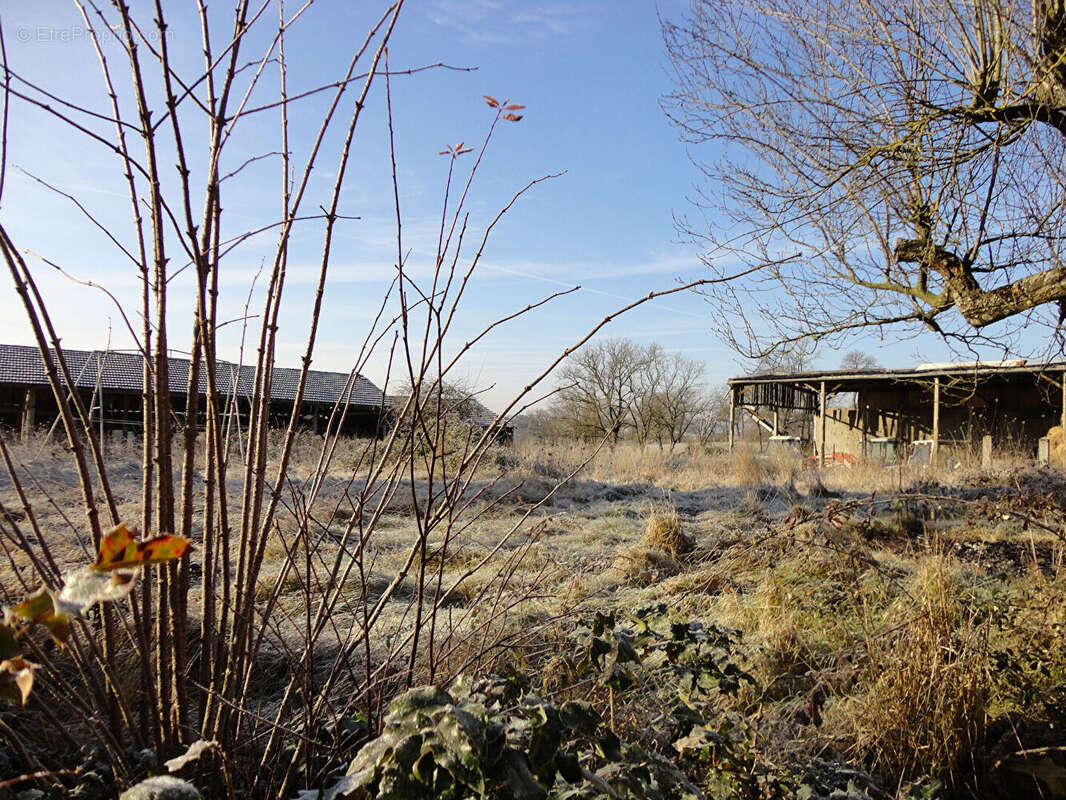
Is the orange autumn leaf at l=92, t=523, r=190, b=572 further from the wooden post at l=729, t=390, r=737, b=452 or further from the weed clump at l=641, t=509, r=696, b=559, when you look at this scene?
the wooden post at l=729, t=390, r=737, b=452

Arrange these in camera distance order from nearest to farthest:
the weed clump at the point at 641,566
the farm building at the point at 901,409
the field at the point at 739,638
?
the field at the point at 739,638
the weed clump at the point at 641,566
the farm building at the point at 901,409

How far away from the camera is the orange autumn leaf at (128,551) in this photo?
0.55 m

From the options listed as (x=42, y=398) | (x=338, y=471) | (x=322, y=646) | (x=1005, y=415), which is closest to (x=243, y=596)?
(x=322, y=646)

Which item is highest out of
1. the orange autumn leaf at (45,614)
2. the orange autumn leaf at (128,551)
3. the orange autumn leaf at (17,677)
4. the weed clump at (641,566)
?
the orange autumn leaf at (128,551)

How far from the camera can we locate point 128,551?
1.84ft

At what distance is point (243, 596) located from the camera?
1327mm

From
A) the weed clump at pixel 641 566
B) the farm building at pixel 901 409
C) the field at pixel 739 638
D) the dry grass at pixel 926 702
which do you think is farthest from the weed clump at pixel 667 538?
the farm building at pixel 901 409

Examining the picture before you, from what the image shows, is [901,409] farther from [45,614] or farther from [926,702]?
[45,614]

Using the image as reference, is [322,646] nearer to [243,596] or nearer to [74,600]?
[243,596]

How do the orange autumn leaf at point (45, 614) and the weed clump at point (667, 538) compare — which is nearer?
the orange autumn leaf at point (45, 614)

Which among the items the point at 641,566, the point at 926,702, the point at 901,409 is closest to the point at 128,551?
the point at 926,702

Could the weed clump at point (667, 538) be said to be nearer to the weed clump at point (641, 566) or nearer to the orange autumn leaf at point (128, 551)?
the weed clump at point (641, 566)

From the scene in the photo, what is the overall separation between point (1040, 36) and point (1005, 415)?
621 inches

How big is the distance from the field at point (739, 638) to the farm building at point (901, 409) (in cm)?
1079
